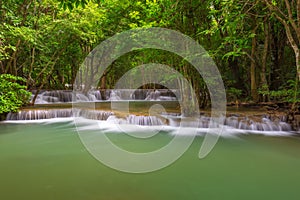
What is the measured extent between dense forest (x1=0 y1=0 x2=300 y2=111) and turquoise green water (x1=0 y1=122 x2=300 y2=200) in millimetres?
2872

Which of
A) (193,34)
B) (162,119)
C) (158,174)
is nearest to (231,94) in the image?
(193,34)

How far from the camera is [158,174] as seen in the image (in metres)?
4.02

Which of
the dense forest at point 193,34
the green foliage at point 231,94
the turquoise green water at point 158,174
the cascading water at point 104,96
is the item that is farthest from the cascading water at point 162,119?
the green foliage at point 231,94

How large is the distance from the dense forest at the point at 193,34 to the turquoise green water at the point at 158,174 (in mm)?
2872

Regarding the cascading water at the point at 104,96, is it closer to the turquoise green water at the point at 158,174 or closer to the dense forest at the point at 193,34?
the dense forest at the point at 193,34

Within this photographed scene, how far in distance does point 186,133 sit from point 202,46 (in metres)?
3.56

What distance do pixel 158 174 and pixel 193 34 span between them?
244 inches

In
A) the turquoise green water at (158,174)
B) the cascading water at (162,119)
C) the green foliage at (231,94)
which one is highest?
the green foliage at (231,94)

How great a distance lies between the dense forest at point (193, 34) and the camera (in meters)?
7.72

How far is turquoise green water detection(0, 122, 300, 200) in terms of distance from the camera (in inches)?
129

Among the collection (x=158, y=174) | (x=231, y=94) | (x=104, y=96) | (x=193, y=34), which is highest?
(x=193, y=34)

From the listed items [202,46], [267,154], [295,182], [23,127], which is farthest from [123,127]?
[295,182]

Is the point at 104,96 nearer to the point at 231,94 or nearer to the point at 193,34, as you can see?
the point at 231,94

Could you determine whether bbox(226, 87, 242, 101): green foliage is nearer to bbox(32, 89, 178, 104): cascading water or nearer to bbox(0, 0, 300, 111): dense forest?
bbox(0, 0, 300, 111): dense forest
